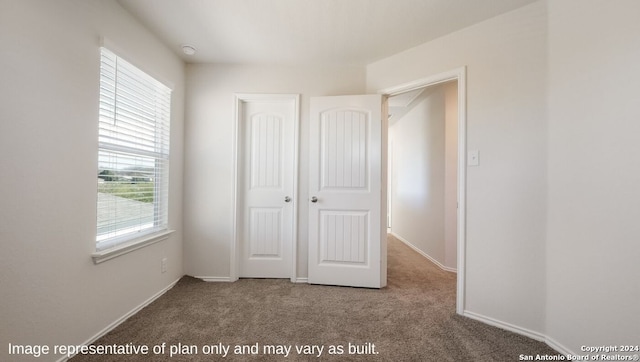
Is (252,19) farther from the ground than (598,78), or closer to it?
farther from the ground

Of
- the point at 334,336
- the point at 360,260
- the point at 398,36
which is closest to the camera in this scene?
the point at 334,336

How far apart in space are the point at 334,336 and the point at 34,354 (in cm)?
159

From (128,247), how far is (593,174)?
2976 mm

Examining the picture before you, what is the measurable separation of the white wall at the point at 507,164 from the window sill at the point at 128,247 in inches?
101

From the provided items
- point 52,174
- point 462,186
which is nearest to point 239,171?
point 52,174

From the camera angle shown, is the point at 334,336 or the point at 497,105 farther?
the point at 497,105

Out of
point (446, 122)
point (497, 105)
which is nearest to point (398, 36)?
point (497, 105)

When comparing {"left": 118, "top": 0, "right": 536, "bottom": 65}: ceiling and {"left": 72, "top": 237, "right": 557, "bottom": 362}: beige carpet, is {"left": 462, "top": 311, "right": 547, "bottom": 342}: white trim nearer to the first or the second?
{"left": 72, "top": 237, "right": 557, "bottom": 362}: beige carpet

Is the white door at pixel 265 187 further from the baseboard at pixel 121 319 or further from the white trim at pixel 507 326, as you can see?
the white trim at pixel 507 326

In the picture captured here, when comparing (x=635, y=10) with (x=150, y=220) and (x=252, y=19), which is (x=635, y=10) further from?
(x=150, y=220)

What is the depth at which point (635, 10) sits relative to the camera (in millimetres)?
1148

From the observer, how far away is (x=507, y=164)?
5.65ft

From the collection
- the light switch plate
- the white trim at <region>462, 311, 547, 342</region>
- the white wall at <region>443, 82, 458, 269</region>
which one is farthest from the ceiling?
the white trim at <region>462, 311, 547, 342</region>

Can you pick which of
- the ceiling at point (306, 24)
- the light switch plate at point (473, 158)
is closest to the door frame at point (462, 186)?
the light switch plate at point (473, 158)
